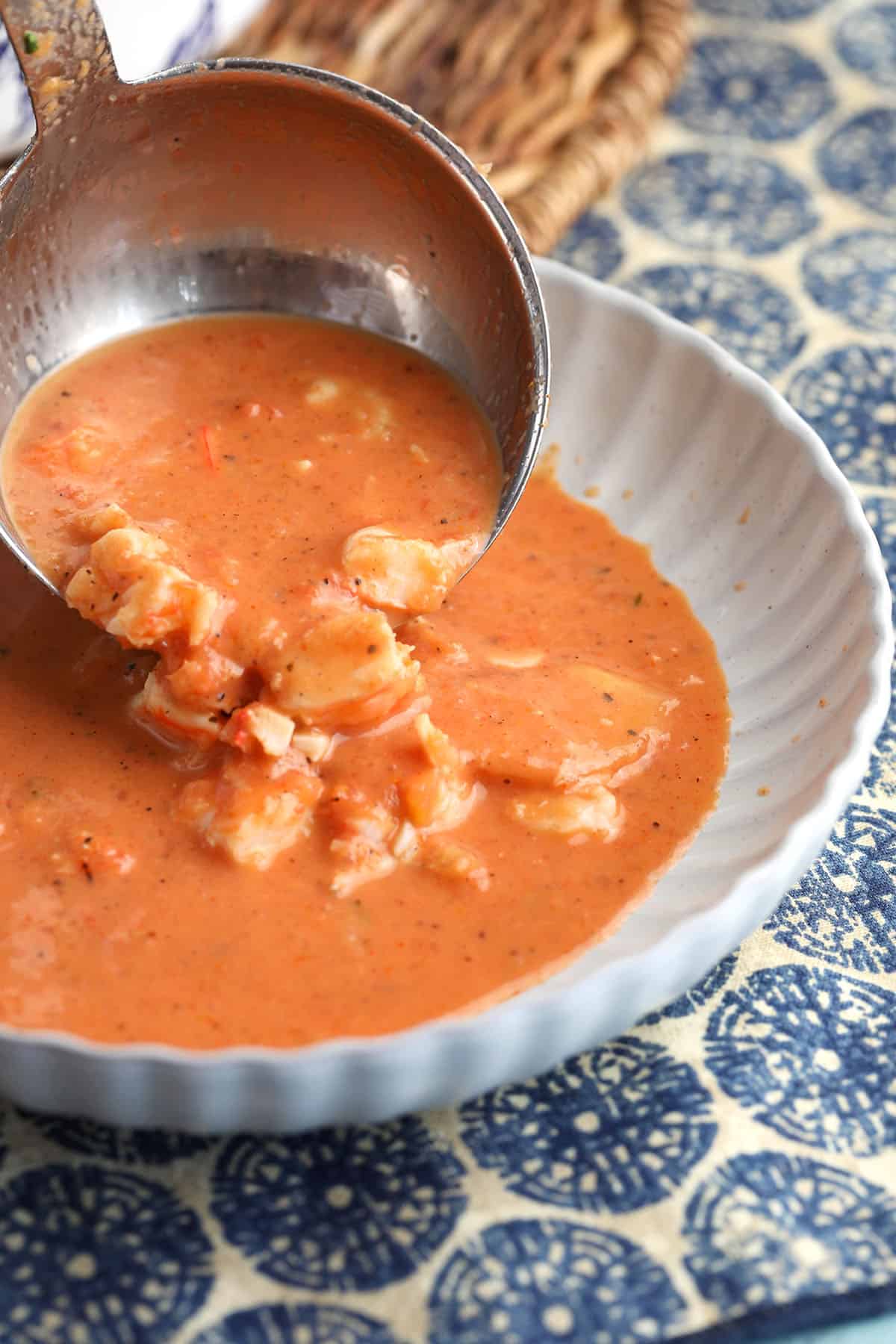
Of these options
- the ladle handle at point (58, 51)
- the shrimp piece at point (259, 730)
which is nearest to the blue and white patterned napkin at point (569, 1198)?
the shrimp piece at point (259, 730)

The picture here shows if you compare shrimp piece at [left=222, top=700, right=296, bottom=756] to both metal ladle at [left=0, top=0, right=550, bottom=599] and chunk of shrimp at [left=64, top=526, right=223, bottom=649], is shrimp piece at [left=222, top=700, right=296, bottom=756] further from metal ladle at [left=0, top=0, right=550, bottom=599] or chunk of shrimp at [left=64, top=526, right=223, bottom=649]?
metal ladle at [left=0, top=0, right=550, bottom=599]

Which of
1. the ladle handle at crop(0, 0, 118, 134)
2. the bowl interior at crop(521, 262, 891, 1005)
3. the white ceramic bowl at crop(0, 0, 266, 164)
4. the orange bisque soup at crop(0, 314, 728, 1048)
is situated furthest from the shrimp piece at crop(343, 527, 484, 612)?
the white ceramic bowl at crop(0, 0, 266, 164)

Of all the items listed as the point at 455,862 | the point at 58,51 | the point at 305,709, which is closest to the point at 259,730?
the point at 305,709

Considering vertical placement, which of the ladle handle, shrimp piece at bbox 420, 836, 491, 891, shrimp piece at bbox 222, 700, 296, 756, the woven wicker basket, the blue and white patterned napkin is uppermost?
the ladle handle

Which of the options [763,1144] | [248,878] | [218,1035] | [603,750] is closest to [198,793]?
[248,878]

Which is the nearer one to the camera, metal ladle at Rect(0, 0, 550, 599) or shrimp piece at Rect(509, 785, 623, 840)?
shrimp piece at Rect(509, 785, 623, 840)

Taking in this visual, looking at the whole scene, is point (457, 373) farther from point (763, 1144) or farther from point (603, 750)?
Result: point (763, 1144)

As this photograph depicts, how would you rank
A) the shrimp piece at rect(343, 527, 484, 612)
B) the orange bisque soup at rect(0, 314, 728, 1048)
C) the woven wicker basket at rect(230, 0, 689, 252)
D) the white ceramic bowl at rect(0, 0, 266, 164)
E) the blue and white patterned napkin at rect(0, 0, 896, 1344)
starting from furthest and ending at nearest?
the woven wicker basket at rect(230, 0, 689, 252) → the white ceramic bowl at rect(0, 0, 266, 164) → the shrimp piece at rect(343, 527, 484, 612) → the orange bisque soup at rect(0, 314, 728, 1048) → the blue and white patterned napkin at rect(0, 0, 896, 1344)
